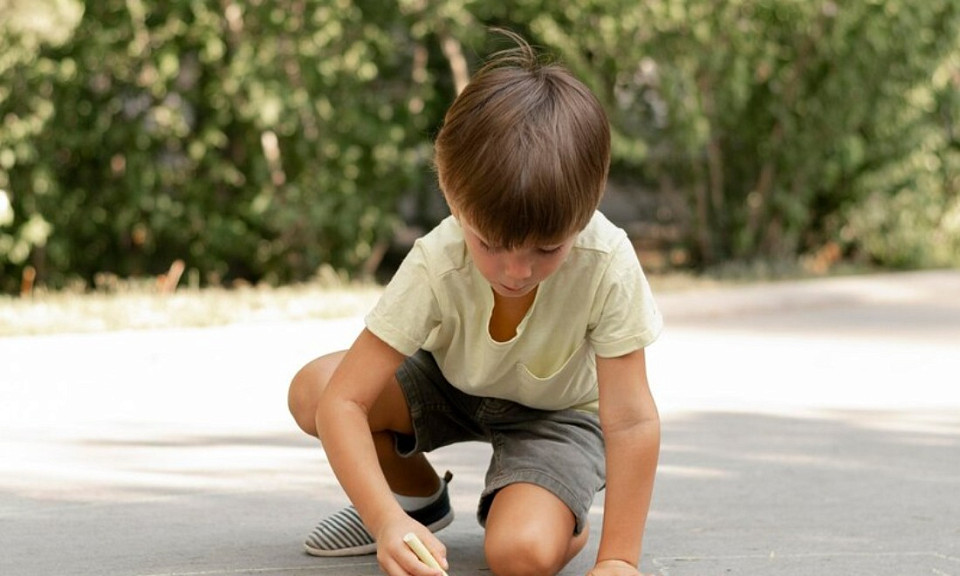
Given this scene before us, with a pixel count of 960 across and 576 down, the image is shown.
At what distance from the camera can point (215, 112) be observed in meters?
9.13

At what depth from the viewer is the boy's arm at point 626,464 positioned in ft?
10.2

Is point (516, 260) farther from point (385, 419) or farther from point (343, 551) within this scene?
point (343, 551)

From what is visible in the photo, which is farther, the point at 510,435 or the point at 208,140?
the point at 208,140

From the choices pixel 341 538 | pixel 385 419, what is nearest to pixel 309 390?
pixel 385 419

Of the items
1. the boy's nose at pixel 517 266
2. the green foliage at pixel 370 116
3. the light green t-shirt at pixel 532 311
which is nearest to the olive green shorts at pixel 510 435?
the light green t-shirt at pixel 532 311

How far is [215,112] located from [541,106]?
636 centimetres

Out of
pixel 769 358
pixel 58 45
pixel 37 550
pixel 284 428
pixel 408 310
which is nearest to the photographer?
pixel 408 310

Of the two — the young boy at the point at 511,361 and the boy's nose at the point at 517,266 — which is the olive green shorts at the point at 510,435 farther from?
the boy's nose at the point at 517,266

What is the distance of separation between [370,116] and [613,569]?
253 inches

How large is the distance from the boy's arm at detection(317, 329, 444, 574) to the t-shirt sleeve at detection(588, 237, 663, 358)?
0.39 metres

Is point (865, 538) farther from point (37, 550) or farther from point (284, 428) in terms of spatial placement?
point (284, 428)

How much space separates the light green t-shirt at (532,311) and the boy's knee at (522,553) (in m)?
0.33

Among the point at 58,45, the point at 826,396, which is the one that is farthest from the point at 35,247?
the point at 826,396

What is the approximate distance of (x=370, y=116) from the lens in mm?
9273
